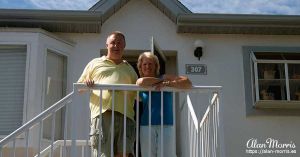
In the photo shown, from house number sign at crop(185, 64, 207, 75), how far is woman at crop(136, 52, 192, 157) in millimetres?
2702

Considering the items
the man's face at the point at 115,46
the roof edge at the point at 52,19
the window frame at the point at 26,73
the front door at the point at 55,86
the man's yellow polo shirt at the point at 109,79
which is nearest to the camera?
the man's yellow polo shirt at the point at 109,79

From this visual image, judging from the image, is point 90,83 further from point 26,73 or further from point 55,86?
point 55,86

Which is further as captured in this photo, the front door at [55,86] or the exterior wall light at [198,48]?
the exterior wall light at [198,48]

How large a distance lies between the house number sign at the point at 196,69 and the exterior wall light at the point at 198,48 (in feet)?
0.47

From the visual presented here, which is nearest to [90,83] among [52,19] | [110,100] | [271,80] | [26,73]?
[110,100]

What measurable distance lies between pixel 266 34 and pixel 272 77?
70 cm

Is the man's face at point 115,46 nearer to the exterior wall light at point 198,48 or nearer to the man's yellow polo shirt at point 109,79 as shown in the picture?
the man's yellow polo shirt at point 109,79

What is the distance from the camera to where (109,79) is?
151 inches

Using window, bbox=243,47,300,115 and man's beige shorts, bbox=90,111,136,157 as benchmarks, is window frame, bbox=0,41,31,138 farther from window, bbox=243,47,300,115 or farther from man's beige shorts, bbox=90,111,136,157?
window, bbox=243,47,300,115

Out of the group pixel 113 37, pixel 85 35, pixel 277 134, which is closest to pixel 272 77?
pixel 277 134

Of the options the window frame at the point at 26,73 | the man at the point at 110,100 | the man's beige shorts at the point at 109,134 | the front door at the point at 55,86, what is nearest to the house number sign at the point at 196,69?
the front door at the point at 55,86

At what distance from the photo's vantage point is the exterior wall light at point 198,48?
21.3 feet

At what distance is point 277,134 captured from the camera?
21.0 ft

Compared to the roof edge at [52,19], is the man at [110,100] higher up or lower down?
lower down
